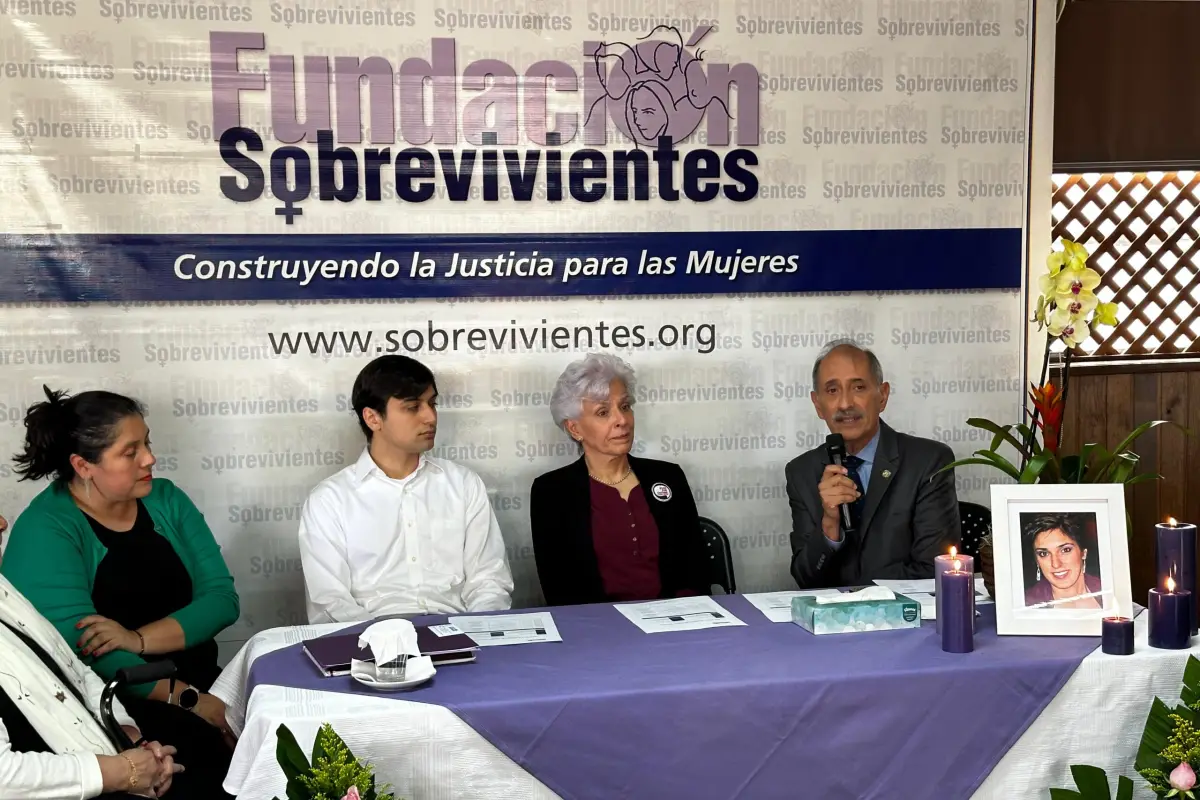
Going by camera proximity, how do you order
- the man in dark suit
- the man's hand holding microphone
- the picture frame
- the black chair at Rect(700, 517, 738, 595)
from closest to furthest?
the picture frame < the man's hand holding microphone < the man in dark suit < the black chair at Rect(700, 517, 738, 595)

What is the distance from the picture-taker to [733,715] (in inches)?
77.8

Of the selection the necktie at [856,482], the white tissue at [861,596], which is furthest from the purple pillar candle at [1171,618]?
the necktie at [856,482]

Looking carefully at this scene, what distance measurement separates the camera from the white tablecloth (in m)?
1.86

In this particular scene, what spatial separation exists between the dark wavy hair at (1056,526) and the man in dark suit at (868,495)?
2.25ft

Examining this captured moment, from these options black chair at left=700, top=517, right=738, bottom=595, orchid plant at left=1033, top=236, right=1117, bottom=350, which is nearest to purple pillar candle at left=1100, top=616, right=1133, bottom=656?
orchid plant at left=1033, top=236, right=1117, bottom=350

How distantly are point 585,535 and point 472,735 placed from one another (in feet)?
4.06

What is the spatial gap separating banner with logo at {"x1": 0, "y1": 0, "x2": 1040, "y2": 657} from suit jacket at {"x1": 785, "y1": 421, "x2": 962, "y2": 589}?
0.55m

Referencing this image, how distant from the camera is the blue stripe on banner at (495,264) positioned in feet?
10.4

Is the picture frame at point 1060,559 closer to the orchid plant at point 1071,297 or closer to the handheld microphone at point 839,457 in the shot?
the orchid plant at point 1071,297

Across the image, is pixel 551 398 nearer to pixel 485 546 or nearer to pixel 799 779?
pixel 485 546

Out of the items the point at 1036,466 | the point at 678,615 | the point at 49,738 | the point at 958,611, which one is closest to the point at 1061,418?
the point at 1036,466

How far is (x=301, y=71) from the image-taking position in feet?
10.6

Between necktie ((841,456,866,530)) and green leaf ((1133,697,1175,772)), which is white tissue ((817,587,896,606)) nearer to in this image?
green leaf ((1133,697,1175,772))

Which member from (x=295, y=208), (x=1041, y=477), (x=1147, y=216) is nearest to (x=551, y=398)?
(x=295, y=208)
